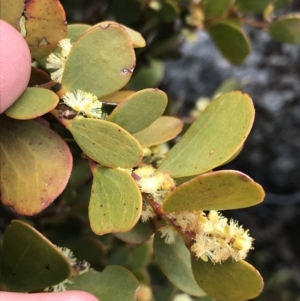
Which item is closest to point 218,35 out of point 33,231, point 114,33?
point 114,33

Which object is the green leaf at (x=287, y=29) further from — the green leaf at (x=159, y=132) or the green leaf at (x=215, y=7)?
the green leaf at (x=159, y=132)

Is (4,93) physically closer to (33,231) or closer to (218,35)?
(33,231)

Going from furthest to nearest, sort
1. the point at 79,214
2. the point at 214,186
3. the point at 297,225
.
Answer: the point at 297,225 < the point at 79,214 < the point at 214,186

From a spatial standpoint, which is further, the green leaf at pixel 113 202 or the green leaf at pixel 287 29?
the green leaf at pixel 287 29

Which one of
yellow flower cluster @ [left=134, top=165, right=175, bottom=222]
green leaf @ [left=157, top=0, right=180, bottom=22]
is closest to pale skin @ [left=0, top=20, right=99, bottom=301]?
yellow flower cluster @ [left=134, top=165, right=175, bottom=222]

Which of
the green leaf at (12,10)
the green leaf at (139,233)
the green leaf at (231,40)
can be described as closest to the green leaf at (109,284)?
the green leaf at (139,233)
